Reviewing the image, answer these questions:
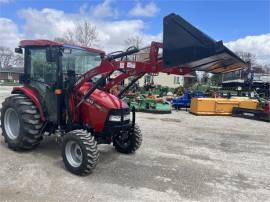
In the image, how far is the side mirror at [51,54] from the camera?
513 centimetres

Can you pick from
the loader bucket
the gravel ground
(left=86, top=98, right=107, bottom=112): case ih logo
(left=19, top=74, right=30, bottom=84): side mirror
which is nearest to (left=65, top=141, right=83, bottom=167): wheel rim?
the gravel ground

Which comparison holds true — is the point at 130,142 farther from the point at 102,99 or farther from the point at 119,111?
the point at 102,99

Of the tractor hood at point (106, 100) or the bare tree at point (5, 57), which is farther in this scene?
the bare tree at point (5, 57)

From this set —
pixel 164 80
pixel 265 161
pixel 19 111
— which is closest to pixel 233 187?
pixel 265 161

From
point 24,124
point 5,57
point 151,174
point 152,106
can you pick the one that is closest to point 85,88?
point 24,124

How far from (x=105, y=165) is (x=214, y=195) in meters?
2.04

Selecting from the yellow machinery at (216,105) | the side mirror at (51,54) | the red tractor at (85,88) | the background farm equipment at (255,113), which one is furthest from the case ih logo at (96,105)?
the background farm equipment at (255,113)

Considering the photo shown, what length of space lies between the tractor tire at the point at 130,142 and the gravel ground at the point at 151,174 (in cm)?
17

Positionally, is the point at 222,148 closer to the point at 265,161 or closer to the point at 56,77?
the point at 265,161

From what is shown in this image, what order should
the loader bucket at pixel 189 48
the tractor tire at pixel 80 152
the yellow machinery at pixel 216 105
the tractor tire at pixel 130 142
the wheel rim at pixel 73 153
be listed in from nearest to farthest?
the loader bucket at pixel 189 48 → the tractor tire at pixel 80 152 → the wheel rim at pixel 73 153 → the tractor tire at pixel 130 142 → the yellow machinery at pixel 216 105

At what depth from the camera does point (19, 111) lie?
5664 millimetres

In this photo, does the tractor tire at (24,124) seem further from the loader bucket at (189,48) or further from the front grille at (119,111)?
the loader bucket at (189,48)

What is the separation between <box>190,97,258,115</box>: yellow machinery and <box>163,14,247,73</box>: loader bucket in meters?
9.49

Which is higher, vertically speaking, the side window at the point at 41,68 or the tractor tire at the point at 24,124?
the side window at the point at 41,68
